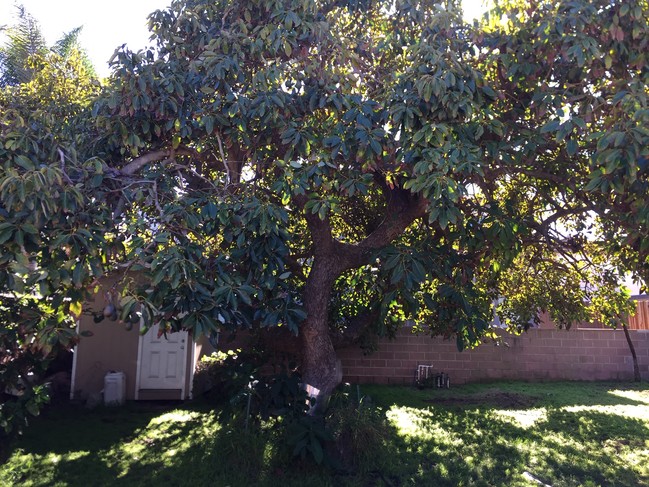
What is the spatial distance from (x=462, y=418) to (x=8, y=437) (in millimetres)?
6465

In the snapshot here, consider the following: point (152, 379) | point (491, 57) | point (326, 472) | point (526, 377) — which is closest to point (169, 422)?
point (152, 379)

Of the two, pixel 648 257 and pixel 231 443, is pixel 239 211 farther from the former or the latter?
pixel 648 257

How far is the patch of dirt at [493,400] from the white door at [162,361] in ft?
14.8

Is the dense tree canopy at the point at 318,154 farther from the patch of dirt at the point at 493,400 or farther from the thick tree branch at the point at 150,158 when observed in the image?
the patch of dirt at the point at 493,400

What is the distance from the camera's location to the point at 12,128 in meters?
5.78

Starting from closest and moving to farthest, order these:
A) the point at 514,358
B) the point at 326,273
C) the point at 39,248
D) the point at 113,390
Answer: the point at 39,248
the point at 326,273
the point at 113,390
the point at 514,358

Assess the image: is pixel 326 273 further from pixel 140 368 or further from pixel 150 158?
pixel 140 368

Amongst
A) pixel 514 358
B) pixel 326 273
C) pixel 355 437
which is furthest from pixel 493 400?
pixel 326 273

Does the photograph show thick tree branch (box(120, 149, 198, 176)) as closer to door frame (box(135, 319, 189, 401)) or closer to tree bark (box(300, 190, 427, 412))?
tree bark (box(300, 190, 427, 412))

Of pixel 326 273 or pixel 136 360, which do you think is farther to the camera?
pixel 136 360

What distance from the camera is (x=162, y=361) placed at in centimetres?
1080

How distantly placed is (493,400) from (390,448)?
13.7 feet

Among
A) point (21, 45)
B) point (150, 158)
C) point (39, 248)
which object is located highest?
point (21, 45)

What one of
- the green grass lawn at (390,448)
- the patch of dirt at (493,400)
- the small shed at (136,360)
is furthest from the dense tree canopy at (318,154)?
the small shed at (136,360)
